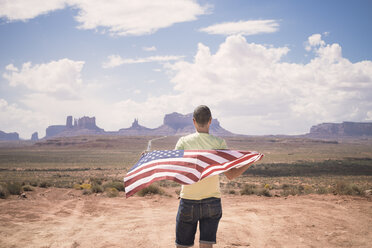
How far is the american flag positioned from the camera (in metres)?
3.24

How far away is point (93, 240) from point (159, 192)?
749cm

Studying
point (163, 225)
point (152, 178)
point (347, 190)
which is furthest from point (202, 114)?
point (347, 190)

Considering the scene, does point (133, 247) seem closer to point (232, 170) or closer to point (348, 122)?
point (232, 170)

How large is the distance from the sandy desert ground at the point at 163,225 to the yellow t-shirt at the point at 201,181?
3.12 meters

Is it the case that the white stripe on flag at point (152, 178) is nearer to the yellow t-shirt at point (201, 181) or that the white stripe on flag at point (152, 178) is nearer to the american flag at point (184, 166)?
the american flag at point (184, 166)

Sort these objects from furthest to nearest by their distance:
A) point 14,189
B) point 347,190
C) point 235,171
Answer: point 14,189 → point 347,190 → point 235,171

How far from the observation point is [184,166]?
Result: 3344 mm

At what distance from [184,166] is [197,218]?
61 centimetres

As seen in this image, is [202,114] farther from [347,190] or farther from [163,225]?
[347,190]

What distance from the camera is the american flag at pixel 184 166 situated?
10.6 ft

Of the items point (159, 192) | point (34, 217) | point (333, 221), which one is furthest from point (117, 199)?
point (333, 221)

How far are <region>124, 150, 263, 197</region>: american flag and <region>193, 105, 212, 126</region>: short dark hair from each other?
1.39 ft

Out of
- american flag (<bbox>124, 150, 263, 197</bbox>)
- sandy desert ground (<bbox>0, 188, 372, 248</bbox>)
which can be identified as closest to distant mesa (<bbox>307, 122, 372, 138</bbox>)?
sandy desert ground (<bbox>0, 188, 372, 248</bbox>)

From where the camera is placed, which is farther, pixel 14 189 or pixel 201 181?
pixel 14 189
